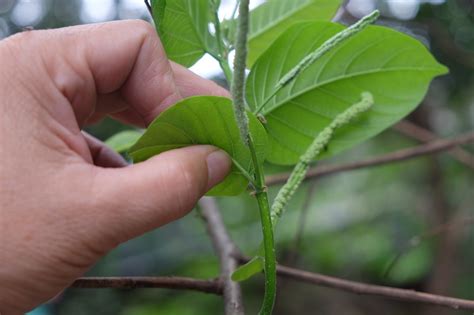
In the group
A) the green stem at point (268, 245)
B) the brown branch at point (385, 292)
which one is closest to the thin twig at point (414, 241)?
the brown branch at point (385, 292)

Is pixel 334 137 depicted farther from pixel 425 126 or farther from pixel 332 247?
pixel 332 247

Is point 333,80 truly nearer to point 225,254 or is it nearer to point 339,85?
point 339,85

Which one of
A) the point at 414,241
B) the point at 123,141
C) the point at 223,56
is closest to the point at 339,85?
the point at 223,56

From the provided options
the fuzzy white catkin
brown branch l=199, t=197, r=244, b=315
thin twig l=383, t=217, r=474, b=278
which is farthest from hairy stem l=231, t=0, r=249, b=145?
thin twig l=383, t=217, r=474, b=278

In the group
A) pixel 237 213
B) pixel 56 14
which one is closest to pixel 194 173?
pixel 56 14

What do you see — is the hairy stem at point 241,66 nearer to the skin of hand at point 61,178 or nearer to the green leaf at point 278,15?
the skin of hand at point 61,178

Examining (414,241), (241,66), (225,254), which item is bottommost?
(414,241)
